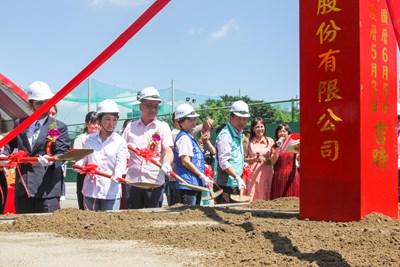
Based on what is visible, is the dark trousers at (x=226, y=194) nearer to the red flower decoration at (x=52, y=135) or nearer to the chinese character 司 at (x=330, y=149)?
the red flower decoration at (x=52, y=135)

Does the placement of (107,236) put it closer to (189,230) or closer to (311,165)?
(189,230)

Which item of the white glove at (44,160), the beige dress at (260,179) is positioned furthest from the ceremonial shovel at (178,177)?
the beige dress at (260,179)

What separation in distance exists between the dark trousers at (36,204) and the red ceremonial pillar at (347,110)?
2063 mm

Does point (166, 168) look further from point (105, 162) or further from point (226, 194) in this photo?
point (226, 194)

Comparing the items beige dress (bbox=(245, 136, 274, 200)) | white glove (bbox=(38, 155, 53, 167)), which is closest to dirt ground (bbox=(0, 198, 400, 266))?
white glove (bbox=(38, 155, 53, 167))

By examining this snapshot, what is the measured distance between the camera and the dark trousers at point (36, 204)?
15.6ft

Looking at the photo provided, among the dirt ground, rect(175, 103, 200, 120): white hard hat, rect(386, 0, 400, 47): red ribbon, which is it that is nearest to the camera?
the dirt ground

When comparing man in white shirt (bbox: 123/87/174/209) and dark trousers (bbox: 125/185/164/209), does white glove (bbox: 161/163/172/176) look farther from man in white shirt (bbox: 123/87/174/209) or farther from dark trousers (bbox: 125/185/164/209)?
dark trousers (bbox: 125/185/164/209)

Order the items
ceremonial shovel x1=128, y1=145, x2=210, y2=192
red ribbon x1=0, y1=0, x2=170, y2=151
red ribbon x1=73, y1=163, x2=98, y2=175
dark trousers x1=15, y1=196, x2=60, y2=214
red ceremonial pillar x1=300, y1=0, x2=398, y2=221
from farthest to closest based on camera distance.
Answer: ceremonial shovel x1=128, y1=145, x2=210, y2=192
red ribbon x1=73, y1=163, x2=98, y2=175
dark trousers x1=15, y1=196, x2=60, y2=214
red ribbon x1=0, y1=0, x2=170, y2=151
red ceremonial pillar x1=300, y1=0, x2=398, y2=221

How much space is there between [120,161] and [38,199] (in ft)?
2.50

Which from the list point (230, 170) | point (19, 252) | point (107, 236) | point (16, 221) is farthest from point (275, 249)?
point (230, 170)

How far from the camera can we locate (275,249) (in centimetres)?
276

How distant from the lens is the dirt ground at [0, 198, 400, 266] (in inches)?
100.0

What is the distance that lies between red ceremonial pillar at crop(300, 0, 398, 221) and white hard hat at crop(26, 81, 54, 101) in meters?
2.11
